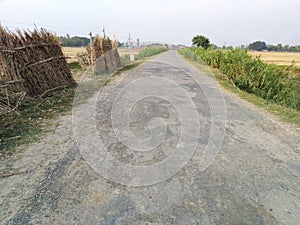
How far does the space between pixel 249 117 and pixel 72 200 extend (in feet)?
13.4

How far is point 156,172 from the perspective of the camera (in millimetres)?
2514

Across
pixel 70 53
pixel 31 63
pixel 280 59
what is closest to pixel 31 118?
pixel 31 63

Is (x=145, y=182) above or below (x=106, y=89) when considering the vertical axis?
above

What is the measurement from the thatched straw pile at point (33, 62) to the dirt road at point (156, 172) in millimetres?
1856

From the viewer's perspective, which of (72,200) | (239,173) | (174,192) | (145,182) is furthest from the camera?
(239,173)

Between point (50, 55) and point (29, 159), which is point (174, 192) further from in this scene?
point (50, 55)

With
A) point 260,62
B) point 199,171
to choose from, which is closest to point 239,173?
point 199,171

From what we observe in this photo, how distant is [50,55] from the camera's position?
6.54m

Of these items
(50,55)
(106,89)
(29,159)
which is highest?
(50,55)

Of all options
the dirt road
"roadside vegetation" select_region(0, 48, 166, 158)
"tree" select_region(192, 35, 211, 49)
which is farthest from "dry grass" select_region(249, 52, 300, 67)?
"tree" select_region(192, 35, 211, 49)

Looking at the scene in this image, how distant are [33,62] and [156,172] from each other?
5094mm

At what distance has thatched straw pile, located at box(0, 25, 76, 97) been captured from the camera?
4.81 metres

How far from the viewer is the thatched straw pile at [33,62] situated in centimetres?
481

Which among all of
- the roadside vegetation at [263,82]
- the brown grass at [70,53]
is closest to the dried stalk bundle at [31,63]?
the brown grass at [70,53]
